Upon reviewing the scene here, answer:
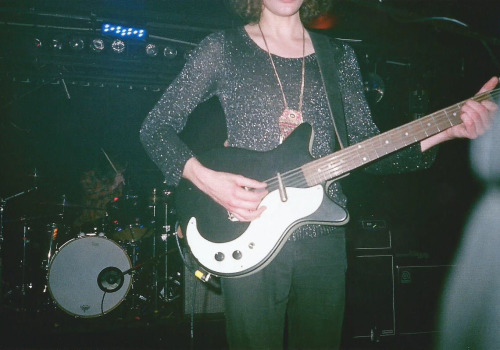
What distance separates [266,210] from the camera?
1605 mm

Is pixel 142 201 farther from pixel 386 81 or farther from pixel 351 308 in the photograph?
pixel 386 81

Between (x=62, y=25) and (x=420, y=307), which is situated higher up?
(x=62, y=25)

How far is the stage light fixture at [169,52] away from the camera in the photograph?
584 centimetres

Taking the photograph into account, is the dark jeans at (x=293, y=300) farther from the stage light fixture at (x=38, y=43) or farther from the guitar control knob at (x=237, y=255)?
the stage light fixture at (x=38, y=43)

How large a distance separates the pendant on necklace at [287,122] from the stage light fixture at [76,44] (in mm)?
4900

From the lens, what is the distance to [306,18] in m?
2.56

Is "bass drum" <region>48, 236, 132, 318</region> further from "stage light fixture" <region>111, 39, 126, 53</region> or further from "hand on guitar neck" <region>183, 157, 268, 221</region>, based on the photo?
"hand on guitar neck" <region>183, 157, 268, 221</region>

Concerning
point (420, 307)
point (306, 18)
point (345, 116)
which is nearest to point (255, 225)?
point (345, 116)

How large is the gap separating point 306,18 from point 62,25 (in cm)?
431

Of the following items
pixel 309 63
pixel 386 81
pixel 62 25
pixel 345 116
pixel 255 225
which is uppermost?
pixel 62 25

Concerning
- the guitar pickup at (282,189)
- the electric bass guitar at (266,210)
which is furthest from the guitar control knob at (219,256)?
the guitar pickup at (282,189)

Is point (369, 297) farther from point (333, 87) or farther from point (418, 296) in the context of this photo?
point (333, 87)

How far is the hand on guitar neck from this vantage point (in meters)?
1.51

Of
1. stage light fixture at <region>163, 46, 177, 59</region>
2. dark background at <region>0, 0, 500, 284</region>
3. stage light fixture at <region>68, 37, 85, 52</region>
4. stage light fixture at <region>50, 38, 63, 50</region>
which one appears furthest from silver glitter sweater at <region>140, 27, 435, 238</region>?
stage light fixture at <region>50, 38, 63, 50</region>
